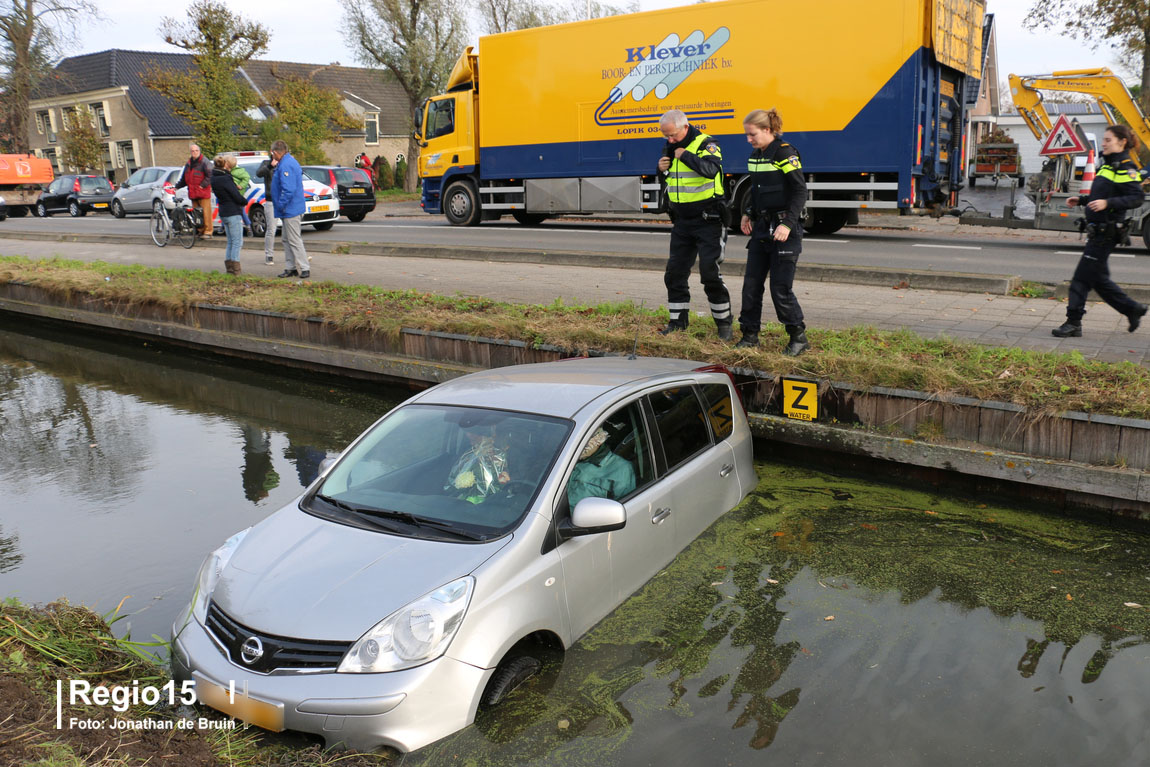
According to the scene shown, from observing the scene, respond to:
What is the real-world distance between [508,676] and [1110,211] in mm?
6602

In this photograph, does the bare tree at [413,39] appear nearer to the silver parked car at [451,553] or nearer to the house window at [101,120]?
the house window at [101,120]

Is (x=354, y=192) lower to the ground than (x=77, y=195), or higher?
lower

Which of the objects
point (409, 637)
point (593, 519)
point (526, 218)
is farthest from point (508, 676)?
point (526, 218)

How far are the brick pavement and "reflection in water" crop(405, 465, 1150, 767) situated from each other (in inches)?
115

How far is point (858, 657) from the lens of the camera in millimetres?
4207

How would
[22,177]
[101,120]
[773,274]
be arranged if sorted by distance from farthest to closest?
1. [101,120]
2. [22,177]
3. [773,274]

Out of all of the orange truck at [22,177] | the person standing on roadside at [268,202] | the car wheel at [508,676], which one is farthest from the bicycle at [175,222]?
the orange truck at [22,177]

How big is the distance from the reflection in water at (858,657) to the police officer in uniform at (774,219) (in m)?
2.04

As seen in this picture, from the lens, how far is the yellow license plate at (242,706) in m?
3.35

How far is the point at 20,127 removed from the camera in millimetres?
48062

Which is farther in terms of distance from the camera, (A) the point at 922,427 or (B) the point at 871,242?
(B) the point at 871,242

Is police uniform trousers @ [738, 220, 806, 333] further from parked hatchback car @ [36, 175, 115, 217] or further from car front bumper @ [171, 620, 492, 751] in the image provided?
parked hatchback car @ [36, 175, 115, 217]

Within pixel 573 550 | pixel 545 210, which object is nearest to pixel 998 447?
pixel 573 550

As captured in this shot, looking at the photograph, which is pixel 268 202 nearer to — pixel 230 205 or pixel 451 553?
pixel 230 205
